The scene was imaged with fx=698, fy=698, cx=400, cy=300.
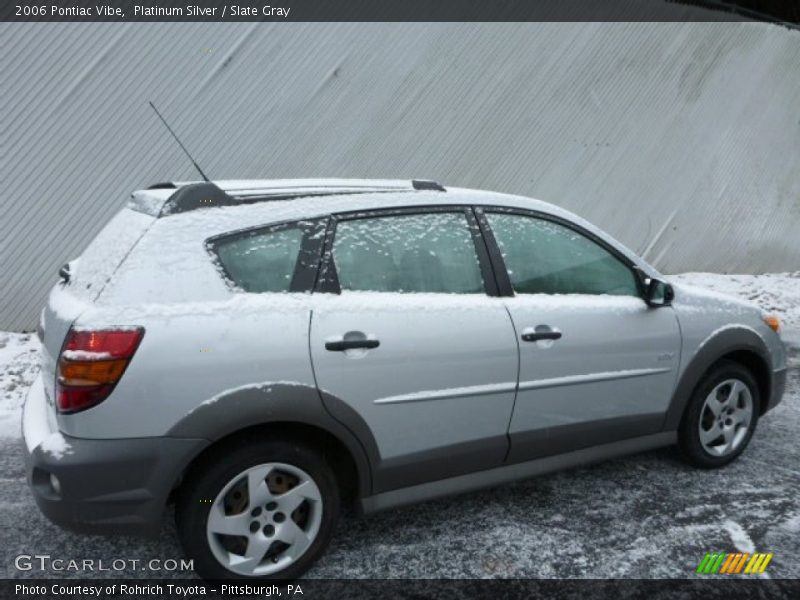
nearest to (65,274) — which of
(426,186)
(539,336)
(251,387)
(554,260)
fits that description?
(251,387)

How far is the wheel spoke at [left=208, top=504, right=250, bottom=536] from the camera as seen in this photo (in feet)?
8.48

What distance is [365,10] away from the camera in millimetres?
7645

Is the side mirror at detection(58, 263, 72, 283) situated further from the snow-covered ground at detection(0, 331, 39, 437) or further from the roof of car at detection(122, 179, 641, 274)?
the snow-covered ground at detection(0, 331, 39, 437)

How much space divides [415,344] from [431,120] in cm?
588

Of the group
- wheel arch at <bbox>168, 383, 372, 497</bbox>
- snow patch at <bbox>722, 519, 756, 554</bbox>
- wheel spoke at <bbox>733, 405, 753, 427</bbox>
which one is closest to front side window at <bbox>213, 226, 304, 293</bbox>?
wheel arch at <bbox>168, 383, 372, 497</bbox>

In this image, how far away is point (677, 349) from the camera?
11.8ft

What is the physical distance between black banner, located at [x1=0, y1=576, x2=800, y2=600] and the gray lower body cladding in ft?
1.45

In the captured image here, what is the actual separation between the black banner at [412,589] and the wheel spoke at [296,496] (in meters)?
0.33

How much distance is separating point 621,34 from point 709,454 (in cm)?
727

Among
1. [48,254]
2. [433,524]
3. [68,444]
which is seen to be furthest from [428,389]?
[48,254]

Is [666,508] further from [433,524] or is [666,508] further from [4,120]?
[4,120]

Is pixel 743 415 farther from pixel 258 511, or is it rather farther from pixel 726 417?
pixel 258 511

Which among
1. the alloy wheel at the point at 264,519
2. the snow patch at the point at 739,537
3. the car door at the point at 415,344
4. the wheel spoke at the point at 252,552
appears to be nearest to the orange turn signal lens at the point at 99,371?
the alloy wheel at the point at 264,519

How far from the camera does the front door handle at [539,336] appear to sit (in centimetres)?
311
